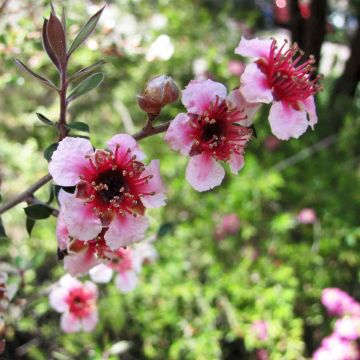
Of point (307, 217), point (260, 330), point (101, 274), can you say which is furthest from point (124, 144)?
point (307, 217)

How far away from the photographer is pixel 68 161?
0.68 meters

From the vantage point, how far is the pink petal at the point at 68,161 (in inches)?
26.8

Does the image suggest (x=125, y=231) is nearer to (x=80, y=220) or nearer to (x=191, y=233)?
(x=80, y=220)

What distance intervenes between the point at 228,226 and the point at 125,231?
70.6 inches

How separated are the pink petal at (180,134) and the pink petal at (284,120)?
11cm

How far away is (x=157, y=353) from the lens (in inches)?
85.7

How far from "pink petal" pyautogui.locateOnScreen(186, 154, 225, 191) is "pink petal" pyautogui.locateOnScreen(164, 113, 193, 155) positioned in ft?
0.07

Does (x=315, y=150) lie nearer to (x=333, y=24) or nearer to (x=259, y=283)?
(x=259, y=283)

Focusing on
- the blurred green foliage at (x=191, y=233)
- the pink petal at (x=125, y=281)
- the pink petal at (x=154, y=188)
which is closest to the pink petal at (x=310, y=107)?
the pink petal at (x=154, y=188)

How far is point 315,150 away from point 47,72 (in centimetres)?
163

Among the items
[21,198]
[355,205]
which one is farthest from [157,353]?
[21,198]

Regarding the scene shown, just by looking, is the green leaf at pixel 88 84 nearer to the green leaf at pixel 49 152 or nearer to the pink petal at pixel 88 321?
the green leaf at pixel 49 152

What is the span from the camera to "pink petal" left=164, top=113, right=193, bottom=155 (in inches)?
27.2

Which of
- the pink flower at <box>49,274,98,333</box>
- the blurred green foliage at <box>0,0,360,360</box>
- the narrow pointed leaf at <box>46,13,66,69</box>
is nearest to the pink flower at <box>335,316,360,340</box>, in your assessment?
the blurred green foliage at <box>0,0,360,360</box>
